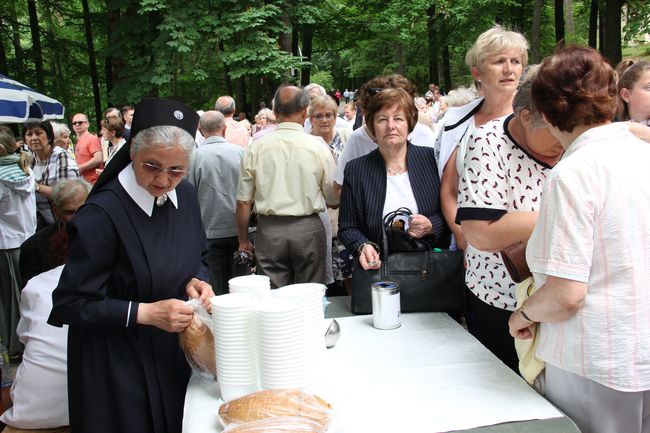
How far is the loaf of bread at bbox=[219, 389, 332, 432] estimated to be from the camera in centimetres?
144

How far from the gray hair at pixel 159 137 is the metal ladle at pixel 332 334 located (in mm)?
889

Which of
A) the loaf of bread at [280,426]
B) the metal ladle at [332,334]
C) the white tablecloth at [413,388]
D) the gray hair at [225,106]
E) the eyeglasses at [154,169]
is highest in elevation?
the gray hair at [225,106]

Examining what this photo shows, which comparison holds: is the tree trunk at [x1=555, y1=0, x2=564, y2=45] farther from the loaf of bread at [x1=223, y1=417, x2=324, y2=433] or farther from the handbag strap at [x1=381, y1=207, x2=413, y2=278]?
the loaf of bread at [x1=223, y1=417, x2=324, y2=433]

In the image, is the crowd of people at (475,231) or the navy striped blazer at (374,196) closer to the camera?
the crowd of people at (475,231)

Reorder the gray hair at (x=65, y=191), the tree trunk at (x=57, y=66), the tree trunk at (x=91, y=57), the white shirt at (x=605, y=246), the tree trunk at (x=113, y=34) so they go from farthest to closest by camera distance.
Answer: the tree trunk at (x=57, y=66) → the tree trunk at (x=91, y=57) → the tree trunk at (x=113, y=34) → the gray hair at (x=65, y=191) → the white shirt at (x=605, y=246)

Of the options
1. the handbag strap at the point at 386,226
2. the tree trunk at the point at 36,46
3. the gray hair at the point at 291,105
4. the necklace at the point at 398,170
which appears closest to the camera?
the handbag strap at the point at 386,226

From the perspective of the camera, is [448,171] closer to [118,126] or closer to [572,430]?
A: [572,430]

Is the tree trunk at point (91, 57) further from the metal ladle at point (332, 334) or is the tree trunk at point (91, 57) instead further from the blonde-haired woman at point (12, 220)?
the metal ladle at point (332, 334)

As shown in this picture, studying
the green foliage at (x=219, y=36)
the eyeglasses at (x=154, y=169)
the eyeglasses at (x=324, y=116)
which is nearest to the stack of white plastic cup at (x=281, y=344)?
the eyeglasses at (x=154, y=169)

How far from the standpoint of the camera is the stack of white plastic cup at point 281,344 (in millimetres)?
1544

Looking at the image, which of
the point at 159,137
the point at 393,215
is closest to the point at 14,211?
the point at 159,137

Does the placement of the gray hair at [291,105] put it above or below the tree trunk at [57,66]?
below

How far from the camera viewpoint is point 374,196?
2.58 meters

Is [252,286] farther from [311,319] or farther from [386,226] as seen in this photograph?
[386,226]
